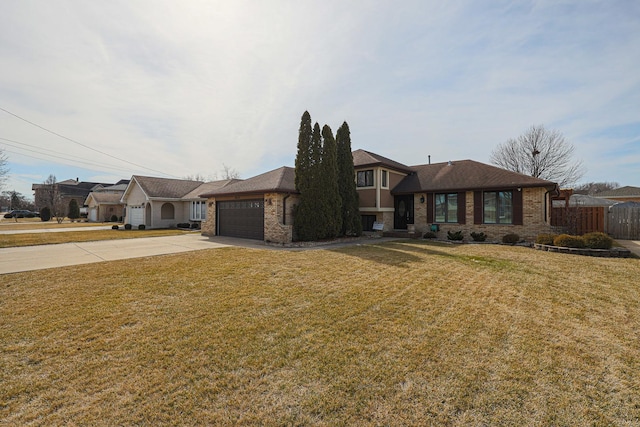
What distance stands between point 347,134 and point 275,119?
451 centimetres

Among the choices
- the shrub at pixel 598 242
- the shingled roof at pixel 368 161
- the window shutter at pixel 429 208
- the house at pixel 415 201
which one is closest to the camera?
the shrub at pixel 598 242

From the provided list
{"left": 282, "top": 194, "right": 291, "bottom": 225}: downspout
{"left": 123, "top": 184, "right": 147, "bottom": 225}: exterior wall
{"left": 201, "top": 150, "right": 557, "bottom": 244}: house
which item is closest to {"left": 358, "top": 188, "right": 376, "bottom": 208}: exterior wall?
{"left": 201, "top": 150, "right": 557, "bottom": 244}: house

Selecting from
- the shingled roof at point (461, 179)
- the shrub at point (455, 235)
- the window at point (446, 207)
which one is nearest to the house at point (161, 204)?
the shingled roof at point (461, 179)

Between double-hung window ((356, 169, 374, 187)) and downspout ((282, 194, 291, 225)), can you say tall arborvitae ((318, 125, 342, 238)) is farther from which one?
double-hung window ((356, 169, 374, 187))

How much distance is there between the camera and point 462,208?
49.7 feet

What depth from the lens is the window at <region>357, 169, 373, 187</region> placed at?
1680cm

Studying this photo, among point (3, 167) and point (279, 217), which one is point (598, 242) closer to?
point (279, 217)

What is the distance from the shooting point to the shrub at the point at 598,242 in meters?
9.88

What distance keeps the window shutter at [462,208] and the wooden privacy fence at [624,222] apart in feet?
24.8

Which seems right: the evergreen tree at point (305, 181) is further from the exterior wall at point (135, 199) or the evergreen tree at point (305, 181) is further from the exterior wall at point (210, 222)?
the exterior wall at point (135, 199)

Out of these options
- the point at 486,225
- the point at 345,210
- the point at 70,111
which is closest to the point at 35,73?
the point at 70,111

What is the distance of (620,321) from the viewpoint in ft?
14.1

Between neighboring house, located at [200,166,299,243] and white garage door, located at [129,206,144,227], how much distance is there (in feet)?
35.4

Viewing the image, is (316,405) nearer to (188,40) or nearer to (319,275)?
(319,275)
